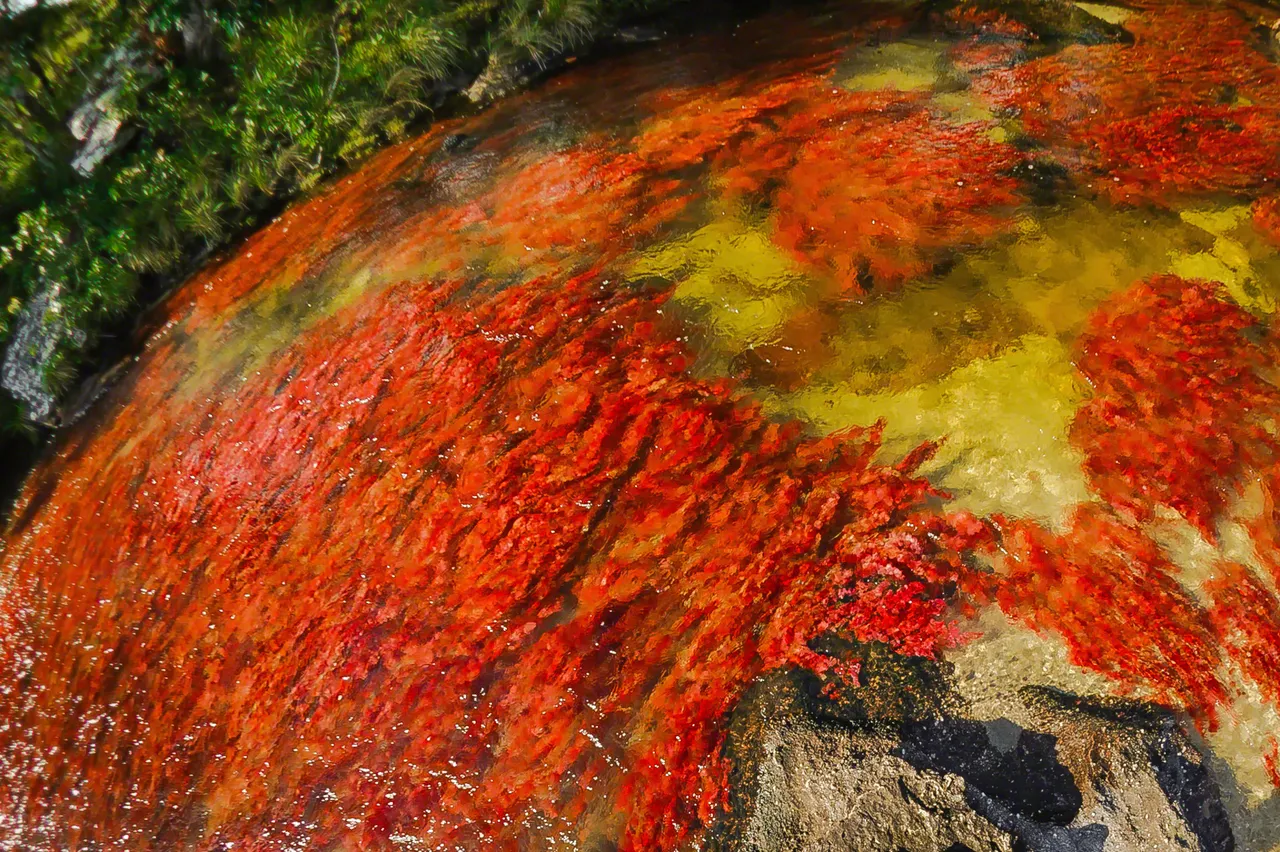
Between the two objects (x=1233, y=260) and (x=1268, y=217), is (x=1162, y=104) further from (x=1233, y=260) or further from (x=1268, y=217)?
(x=1233, y=260)

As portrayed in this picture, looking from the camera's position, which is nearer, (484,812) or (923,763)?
(923,763)

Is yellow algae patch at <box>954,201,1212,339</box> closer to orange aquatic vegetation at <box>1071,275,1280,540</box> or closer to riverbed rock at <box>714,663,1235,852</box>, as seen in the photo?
orange aquatic vegetation at <box>1071,275,1280,540</box>

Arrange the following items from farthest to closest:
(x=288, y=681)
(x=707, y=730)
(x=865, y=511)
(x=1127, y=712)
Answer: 1. (x=288, y=681)
2. (x=865, y=511)
3. (x=707, y=730)
4. (x=1127, y=712)

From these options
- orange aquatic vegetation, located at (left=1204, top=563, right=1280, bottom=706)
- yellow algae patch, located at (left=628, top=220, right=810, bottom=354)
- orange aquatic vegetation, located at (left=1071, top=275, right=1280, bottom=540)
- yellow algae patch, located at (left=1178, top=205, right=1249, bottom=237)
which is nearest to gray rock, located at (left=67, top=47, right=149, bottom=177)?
yellow algae patch, located at (left=628, top=220, right=810, bottom=354)

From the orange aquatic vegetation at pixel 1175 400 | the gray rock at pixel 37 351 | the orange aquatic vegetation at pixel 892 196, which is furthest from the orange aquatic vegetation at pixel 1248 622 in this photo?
the gray rock at pixel 37 351

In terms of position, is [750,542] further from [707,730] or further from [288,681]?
[288,681]

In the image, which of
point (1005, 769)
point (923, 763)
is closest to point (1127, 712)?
point (1005, 769)

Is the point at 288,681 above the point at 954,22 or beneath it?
beneath
